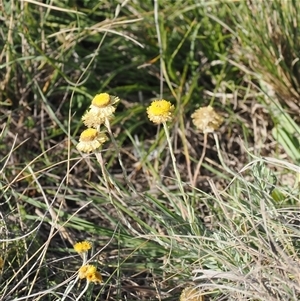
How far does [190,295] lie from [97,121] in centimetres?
33

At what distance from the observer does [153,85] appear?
1901 mm

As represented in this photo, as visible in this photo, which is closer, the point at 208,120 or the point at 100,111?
the point at 100,111

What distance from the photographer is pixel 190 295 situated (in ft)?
4.03

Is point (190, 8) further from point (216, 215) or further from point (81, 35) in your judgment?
point (216, 215)

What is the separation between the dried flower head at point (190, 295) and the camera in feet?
3.96

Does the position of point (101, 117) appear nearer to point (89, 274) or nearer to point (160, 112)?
point (160, 112)

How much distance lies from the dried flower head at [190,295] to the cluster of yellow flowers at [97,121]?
29cm

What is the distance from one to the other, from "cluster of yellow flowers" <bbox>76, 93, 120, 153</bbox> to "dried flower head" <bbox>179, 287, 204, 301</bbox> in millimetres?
289

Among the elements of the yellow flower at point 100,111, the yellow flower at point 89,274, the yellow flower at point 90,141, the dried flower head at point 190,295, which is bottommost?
the dried flower head at point 190,295

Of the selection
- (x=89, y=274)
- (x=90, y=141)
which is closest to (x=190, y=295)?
(x=89, y=274)

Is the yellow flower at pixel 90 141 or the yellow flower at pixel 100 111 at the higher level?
the yellow flower at pixel 100 111

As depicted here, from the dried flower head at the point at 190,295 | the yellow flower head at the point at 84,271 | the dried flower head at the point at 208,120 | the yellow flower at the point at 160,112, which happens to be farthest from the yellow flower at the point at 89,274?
the dried flower head at the point at 208,120

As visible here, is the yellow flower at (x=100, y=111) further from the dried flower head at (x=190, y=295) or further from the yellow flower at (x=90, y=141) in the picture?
the dried flower head at (x=190, y=295)

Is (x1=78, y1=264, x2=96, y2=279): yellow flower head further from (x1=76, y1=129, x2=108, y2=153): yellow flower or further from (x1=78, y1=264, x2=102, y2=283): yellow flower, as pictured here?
(x1=76, y1=129, x2=108, y2=153): yellow flower
